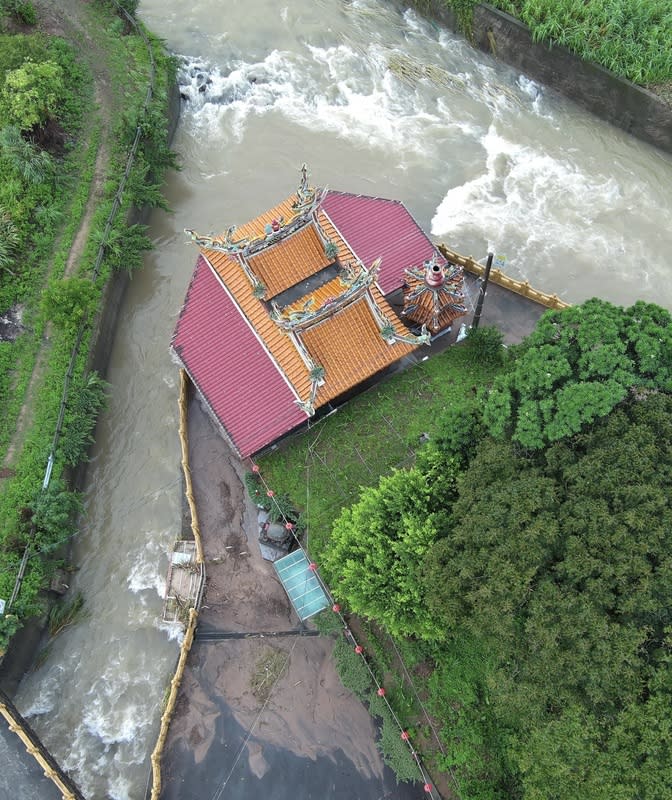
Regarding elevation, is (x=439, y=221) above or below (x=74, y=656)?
above

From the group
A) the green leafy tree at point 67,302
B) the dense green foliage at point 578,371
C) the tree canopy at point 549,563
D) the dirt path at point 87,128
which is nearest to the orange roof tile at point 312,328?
the tree canopy at point 549,563

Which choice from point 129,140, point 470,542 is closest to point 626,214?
point 470,542

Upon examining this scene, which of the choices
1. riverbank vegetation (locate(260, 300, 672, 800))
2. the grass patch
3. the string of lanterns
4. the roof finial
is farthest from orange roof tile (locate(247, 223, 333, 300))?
riverbank vegetation (locate(260, 300, 672, 800))

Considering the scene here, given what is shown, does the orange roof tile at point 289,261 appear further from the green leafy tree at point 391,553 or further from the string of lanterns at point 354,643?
the green leafy tree at point 391,553

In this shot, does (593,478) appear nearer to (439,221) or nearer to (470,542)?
(470,542)

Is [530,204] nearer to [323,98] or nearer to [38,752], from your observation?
[323,98]

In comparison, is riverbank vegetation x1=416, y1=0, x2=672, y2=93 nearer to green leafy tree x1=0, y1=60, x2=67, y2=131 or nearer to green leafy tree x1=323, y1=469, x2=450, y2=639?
green leafy tree x1=0, y1=60, x2=67, y2=131
